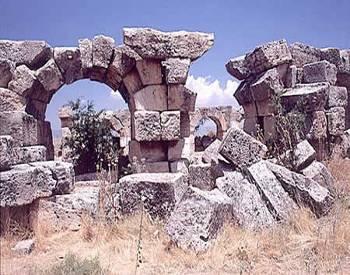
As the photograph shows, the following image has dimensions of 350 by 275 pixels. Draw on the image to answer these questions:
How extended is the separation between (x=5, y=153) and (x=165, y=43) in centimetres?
409

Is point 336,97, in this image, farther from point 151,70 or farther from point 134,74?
point 134,74

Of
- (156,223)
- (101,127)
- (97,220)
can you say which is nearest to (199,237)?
(156,223)

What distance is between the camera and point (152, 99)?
25.5 ft

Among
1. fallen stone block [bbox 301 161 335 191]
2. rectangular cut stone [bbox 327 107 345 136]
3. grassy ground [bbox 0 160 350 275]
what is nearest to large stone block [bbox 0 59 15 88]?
grassy ground [bbox 0 160 350 275]

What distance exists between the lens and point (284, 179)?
515 cm

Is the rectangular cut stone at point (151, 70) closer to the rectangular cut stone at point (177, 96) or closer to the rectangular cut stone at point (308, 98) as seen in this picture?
the rectangular cut stone at point (177, 96)

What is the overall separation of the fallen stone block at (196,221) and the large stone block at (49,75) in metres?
4.30

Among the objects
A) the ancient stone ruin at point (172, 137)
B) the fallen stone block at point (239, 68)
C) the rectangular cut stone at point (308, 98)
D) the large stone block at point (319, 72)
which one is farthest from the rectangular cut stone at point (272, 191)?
the fallen stone block at point (239, 68)

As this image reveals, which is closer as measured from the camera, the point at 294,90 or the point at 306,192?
the point at 306,192

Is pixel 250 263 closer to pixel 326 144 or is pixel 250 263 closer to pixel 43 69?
pixel 326 144

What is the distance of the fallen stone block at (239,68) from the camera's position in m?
8.84

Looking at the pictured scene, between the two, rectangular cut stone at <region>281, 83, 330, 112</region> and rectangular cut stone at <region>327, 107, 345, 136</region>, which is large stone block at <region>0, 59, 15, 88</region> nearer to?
rectangular cut stone at <region>281, 83, 330, 112</region>

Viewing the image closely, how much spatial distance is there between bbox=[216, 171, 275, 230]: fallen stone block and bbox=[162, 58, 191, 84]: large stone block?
2.72 metres

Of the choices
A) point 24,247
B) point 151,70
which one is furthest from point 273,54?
point 24,247
